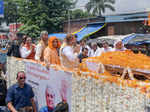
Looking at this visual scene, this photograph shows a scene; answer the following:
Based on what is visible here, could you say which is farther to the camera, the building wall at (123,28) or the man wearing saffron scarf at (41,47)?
the building wall at (123,28)

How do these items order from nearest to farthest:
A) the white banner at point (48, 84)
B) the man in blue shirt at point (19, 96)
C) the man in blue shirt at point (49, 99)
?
1. the white banner at point (48, 84)
2. the man in blue shirt at point (19, 96)
3. the man in blue shirt at point (49, 99)

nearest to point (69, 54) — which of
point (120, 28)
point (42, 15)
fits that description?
→ point (120, 28)

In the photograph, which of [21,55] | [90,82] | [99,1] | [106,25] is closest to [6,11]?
[99,1]

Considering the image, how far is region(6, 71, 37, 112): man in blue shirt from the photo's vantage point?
453 cm

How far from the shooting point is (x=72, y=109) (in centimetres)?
421

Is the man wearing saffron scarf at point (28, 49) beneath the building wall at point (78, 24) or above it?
beneath

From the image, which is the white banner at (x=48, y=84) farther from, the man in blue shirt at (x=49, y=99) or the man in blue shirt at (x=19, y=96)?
the man in blue shirt at (x=19, y=96)

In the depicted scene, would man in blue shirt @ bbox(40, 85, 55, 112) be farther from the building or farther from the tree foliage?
the tree foliage

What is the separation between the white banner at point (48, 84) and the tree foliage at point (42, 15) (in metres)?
23.5

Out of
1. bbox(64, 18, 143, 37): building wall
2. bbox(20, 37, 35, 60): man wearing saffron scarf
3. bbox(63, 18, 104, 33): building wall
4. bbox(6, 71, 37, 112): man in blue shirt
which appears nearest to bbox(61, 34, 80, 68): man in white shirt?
bbox(6, 71, 37, 112): man in blue shirt

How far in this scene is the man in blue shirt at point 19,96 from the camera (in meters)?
4.53

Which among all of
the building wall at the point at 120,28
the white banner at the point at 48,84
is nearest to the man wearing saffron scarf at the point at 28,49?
the white banner at the point at 48,84

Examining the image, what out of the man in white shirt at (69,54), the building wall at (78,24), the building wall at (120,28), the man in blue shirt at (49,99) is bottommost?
the man in blue shirt at (49,99)

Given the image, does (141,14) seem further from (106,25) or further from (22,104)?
(22,104)
